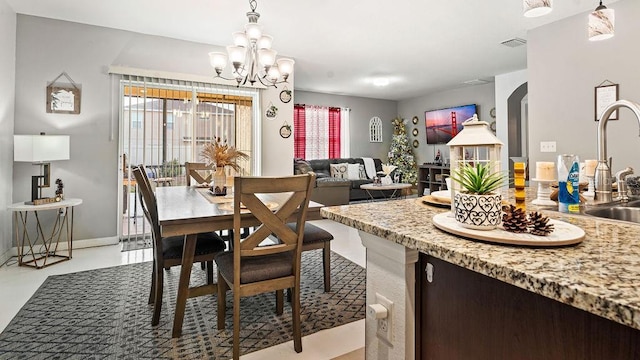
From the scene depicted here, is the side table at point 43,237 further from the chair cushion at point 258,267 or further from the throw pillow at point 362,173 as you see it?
the throw pillow at point 362,173

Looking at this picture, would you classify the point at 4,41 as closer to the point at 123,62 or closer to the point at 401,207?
the point at 123,62

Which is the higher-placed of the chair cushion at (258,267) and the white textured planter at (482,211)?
the white textured planter at (482,211)

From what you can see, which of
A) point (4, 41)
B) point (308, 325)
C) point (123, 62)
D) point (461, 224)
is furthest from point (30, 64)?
point (461, 224)

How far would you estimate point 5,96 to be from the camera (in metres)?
3.24

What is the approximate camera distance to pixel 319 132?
816cm

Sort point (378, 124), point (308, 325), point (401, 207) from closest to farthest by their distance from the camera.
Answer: point (401, 207)
point (308, 325)
point (378, 124)

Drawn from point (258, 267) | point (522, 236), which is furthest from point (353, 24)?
point (522, 236)

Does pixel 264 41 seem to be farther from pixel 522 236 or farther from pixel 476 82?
pixel 476 82

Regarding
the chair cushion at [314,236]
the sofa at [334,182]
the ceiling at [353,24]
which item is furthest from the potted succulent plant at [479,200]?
the sofa at [334,182]

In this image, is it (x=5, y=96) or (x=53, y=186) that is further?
(x=53, y=186)

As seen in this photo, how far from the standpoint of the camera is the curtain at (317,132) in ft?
25.7

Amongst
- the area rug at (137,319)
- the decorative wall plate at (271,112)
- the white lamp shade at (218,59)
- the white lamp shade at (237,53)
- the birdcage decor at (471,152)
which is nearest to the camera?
the birdcage decor at (471,152)

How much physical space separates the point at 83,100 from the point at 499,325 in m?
4.55

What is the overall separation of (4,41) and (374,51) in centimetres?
428
